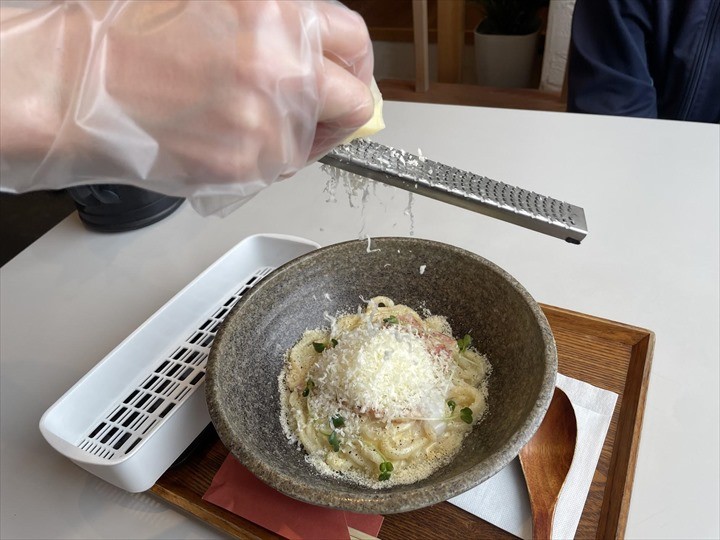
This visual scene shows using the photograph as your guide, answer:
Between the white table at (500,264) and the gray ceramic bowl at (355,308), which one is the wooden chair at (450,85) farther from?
the gray ceramic bowl at (355,308)

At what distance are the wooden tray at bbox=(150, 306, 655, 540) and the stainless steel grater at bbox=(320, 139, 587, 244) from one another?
1.01ft

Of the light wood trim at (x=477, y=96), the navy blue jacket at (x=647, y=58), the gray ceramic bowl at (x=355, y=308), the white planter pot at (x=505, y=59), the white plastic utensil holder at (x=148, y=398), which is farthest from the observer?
the white planter pot at (x=505, y=59)

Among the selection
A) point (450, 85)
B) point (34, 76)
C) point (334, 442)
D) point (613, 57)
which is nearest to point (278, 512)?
point (334, 442)

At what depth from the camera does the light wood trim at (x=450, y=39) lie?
323cm

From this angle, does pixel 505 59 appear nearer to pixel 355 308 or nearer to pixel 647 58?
pixel 647 58

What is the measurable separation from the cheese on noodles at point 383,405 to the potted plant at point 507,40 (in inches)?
115

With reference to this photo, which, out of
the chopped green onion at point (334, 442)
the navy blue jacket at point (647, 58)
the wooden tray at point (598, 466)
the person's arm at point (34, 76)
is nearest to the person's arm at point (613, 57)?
the navy blue jacket at point (647, 58)

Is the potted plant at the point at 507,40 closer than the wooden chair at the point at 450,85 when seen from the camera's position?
No

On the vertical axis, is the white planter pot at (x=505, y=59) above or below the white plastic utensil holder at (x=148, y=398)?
below

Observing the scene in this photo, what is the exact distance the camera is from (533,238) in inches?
49.9

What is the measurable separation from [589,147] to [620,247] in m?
0.42

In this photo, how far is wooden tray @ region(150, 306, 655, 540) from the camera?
2.48ft

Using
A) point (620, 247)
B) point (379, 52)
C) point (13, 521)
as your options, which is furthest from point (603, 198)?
point (379, 52)

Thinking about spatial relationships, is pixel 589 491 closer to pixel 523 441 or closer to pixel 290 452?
pixel 523 441
